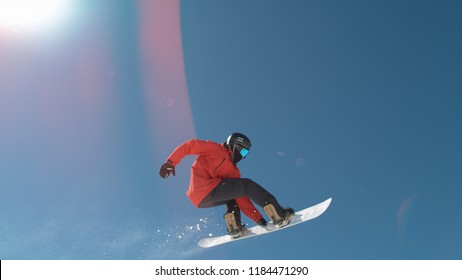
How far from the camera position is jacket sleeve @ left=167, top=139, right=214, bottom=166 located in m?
7.84

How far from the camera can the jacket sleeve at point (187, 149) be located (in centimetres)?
784

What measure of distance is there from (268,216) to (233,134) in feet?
5.71

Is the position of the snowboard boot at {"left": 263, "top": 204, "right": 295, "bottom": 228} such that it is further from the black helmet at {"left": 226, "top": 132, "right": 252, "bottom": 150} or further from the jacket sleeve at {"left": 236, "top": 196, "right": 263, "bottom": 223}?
→ the black helmet at {"left": 226, "top": 132, "right": 252, "bottom": 150}

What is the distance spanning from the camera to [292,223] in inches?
318

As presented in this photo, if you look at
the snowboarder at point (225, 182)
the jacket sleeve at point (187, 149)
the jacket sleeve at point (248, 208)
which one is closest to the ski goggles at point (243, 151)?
the snowboarder at point (225, 182)

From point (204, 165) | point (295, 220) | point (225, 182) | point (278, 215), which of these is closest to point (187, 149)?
point (204, 165)

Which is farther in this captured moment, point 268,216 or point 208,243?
point 208,243

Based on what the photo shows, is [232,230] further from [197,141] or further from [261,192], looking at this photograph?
[197,141]

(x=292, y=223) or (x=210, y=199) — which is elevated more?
(x=210, y=199)

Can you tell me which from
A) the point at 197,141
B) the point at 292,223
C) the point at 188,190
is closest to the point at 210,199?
the point at 188,190

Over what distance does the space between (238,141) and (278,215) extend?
1617mm

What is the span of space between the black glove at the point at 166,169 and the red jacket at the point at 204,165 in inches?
3.1

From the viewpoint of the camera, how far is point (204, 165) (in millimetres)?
8086
